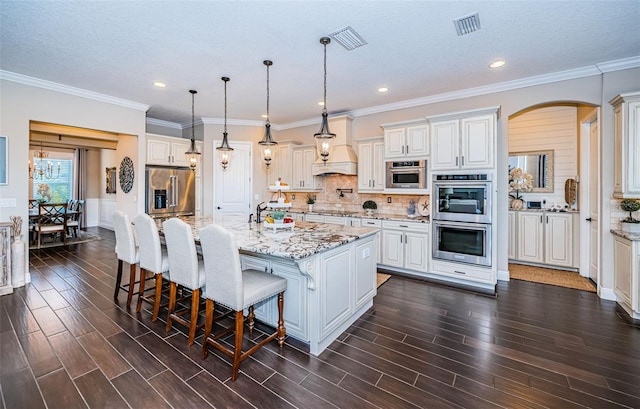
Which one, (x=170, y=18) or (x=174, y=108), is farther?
(x=174, y=108)

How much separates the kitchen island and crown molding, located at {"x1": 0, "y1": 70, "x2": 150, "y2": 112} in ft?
11.6

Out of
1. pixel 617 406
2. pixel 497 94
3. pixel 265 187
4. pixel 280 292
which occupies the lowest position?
pixel 617 406

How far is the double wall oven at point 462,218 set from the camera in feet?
12.5

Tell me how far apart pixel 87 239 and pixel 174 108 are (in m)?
4.43

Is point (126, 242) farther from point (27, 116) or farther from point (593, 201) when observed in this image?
point (593, 201)

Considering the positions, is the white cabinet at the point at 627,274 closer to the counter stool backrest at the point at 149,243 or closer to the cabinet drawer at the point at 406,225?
the cabinet drawer at the point at 406,225

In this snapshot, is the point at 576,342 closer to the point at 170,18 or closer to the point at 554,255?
the point at 554,255

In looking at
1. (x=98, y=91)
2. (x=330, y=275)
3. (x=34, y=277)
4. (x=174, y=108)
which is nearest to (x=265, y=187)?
(x=174, y=108)

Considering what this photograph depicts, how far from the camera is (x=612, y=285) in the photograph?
11.3 feet

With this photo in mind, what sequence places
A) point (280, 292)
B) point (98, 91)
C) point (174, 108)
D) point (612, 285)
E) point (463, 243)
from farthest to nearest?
1. point (174, 108)
2. point (98, 91)
3. point (463, 243)
4. point (612, 285)
5. point (280, 292)

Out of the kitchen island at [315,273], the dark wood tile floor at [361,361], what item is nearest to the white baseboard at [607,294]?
the dark wood tile floor at [361,361]

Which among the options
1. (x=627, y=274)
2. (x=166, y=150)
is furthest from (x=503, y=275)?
(x=166, y=150)

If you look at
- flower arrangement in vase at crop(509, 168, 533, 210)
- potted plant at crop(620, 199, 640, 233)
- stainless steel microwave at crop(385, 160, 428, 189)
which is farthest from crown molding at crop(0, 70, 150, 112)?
potted plant at crop(620, 199, 640, 233)

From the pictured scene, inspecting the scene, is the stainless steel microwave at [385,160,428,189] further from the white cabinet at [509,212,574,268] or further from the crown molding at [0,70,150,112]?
the crown molding at [0,70,150,112]
